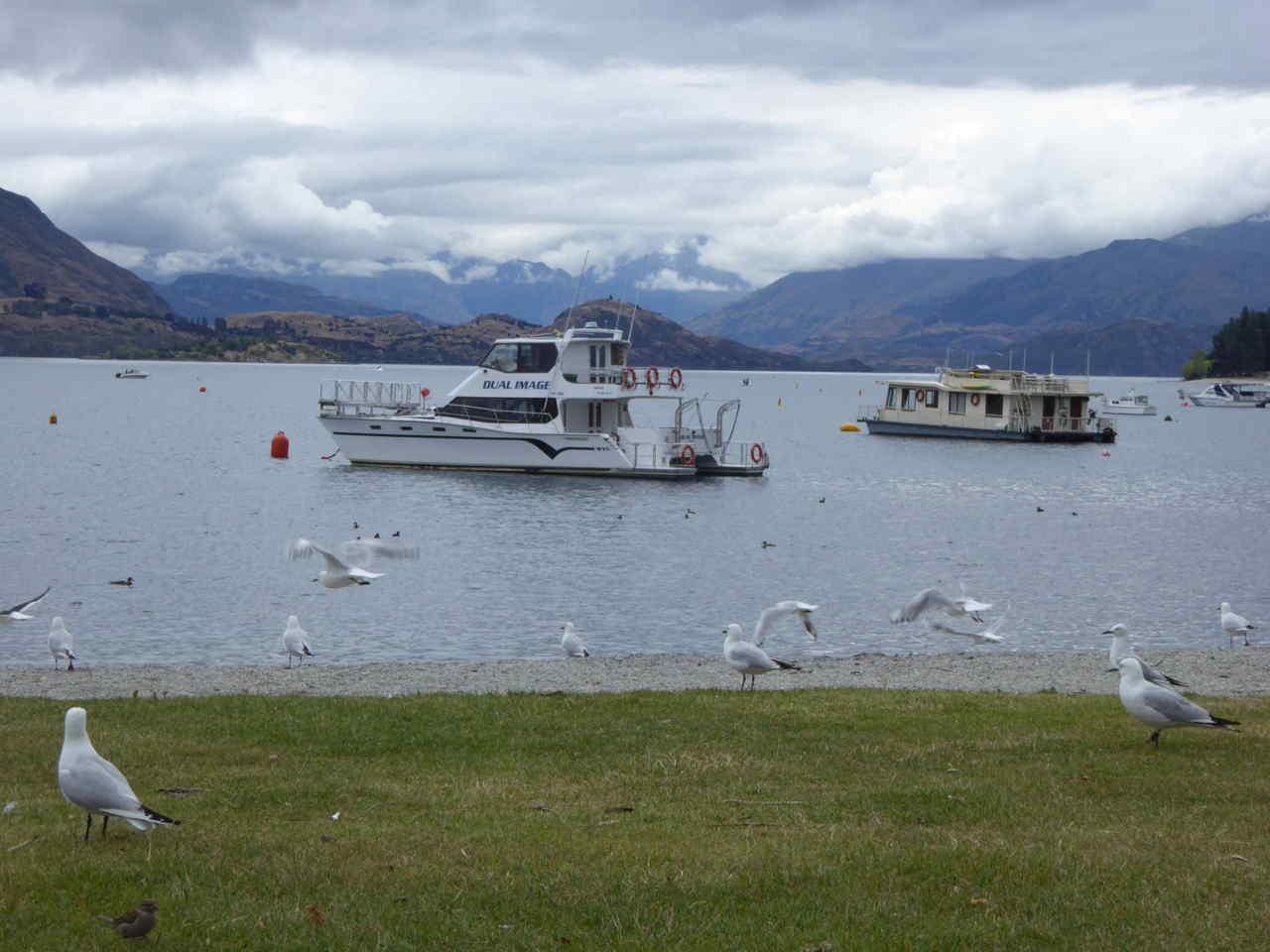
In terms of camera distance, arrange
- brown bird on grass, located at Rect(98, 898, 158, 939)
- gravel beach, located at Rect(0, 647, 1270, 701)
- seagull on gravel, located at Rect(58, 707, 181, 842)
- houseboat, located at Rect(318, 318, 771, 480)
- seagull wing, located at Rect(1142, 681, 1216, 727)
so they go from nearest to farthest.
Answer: brown bird on grass, located at Rect(98, 898, 158, 939) < seagull on gravel, located at Rect(58, 707, 181, 842) < seagull wing, located at Rect(1142, 681, 1216, 727) < gravel beach, located at Rect(0, 647, 1270, 701) < houseboat, located at Rect(318, 318, 771, 480)

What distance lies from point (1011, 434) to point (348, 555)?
77760 millimetres

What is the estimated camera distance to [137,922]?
24.1 feet

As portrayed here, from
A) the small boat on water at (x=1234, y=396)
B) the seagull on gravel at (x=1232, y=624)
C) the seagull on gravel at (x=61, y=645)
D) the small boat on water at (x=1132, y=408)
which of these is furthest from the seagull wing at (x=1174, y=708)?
the small boat on water at (x=1234, y=396)

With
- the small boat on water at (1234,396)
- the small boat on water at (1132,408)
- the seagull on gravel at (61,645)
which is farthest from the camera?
the small boat on water at (1234,396)

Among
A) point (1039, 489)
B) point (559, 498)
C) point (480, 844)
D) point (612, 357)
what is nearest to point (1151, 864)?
point (480, 844)

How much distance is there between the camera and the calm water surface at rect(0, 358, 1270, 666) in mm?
27188

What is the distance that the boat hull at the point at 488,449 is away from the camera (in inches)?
2211

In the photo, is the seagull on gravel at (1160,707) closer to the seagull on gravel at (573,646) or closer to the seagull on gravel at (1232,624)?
the seagull on gravel at (573,646)

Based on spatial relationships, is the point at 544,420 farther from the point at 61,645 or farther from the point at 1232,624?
the point at 61,645

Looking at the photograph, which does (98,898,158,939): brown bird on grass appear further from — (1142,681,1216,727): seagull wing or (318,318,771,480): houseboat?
(318,318,771,480): houseboat

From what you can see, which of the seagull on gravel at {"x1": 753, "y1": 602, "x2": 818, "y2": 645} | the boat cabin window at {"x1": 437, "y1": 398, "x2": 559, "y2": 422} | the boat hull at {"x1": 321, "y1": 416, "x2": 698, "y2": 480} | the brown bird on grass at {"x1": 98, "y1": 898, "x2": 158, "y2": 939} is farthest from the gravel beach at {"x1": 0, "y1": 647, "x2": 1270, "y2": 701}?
the boat cabin window at {"x1": 437, "y1": 398, "x2": 559, "y2": 422}

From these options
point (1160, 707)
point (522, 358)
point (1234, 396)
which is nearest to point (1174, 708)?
point (1160, 707)

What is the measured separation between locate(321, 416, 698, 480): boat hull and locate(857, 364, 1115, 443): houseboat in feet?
141

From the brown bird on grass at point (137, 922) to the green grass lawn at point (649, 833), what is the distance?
10 cm
